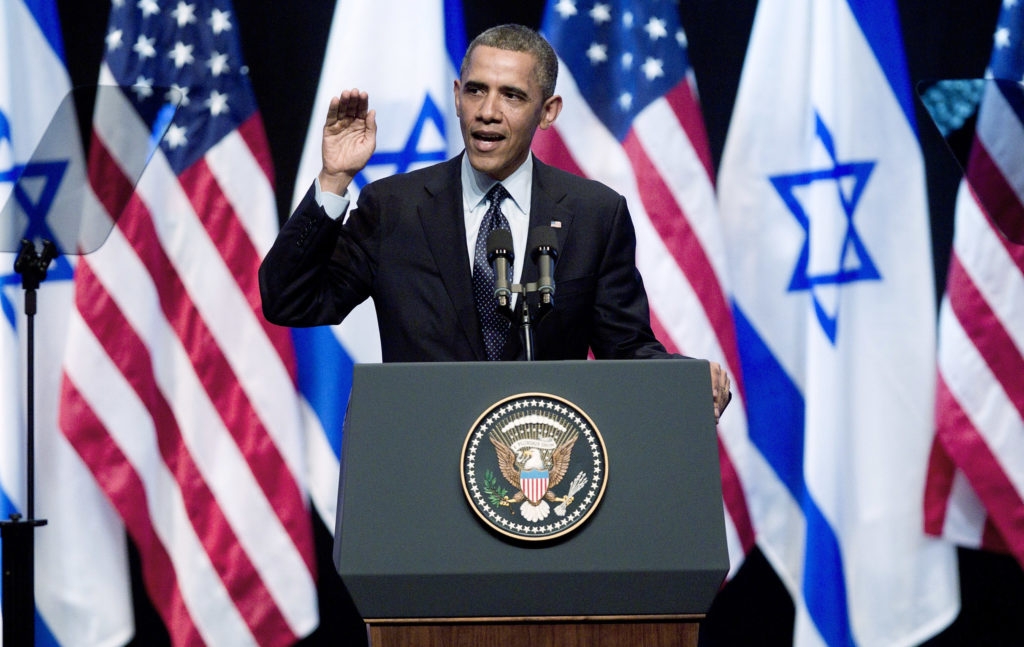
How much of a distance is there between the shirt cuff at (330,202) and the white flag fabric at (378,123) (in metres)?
1.44

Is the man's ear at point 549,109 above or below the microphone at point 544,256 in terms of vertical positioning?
above

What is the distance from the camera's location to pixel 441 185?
2.41m

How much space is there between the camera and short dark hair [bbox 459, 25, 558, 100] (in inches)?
93.8

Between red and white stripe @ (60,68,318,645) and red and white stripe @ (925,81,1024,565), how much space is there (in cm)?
205

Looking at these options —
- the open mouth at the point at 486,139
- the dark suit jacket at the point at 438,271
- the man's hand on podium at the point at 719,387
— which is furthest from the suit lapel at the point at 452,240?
the man's hand on podium at the point at 719,387

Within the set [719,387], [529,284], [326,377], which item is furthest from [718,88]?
[529,284]

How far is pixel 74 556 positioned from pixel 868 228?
2.70 metres

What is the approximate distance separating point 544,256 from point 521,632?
1.92 ft

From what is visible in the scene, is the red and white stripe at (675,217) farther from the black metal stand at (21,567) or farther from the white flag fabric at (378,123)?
the black metal stand at (21,567)

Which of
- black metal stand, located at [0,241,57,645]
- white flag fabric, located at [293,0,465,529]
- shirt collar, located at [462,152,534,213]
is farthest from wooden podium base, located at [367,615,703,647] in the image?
white flag fabric, located at [293,0,465,529]

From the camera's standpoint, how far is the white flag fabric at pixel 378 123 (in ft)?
11.9

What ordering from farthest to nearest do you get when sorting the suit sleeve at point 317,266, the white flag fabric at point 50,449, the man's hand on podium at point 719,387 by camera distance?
the white flag fabric at point 50,449
the suit sleeve at point 317,266
the man's hand on podium at point 719,387

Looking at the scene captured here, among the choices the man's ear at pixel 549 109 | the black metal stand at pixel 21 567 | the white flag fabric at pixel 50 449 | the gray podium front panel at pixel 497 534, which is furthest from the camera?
the white flag fabric at pixel 50 449

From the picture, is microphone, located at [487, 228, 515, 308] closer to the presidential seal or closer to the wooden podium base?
the presidential seal
